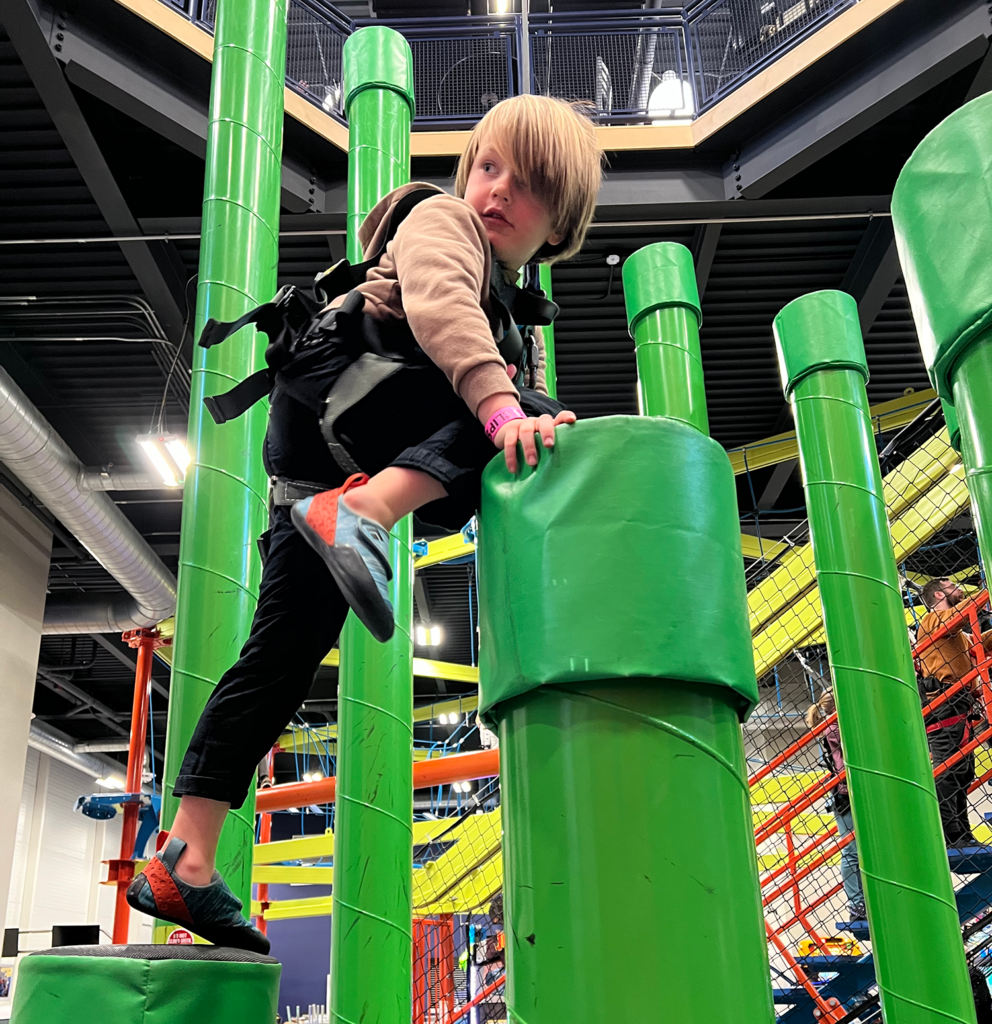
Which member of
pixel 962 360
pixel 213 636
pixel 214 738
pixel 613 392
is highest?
pixel 613 392

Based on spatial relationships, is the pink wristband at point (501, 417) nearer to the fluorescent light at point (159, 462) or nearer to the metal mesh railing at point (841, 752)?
the metal mesh railing at point (841, 752)

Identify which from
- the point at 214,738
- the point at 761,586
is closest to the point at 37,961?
the point at 214,738

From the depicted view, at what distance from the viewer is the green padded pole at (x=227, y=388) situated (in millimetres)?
2451

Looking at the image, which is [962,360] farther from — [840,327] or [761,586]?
[761,586]

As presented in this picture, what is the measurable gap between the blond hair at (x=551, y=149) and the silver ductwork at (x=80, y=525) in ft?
21.1

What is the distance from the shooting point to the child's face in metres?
1.77

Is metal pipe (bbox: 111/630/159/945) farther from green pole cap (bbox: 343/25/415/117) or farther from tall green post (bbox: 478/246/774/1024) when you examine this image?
tall green post (bbox: 478/246/774/1024)

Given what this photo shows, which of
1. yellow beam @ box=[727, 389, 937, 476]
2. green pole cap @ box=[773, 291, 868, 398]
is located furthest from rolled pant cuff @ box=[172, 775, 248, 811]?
yellow beam @ box=[727, 389, 937, 476]

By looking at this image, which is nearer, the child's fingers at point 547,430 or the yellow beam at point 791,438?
the child's fingers at point 547,430

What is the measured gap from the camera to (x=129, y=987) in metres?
1.46

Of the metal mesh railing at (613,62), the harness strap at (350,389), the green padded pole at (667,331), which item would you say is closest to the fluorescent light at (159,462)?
the metal mesh railing at (613,62)

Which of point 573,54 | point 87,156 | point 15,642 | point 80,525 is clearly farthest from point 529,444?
point 15,642

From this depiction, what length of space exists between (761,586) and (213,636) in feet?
21.2

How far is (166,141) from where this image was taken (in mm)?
6398
